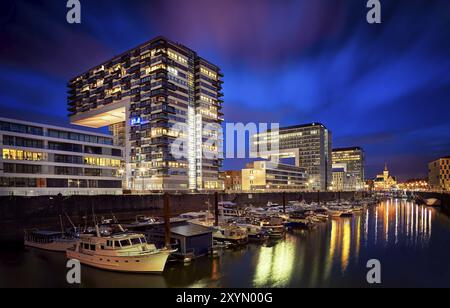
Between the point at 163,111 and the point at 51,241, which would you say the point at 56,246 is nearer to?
the point at 51,241

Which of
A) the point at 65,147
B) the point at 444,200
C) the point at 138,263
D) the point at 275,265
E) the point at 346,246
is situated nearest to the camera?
the point at 138,263

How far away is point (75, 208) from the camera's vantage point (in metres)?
67.1

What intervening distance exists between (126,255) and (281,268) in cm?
1910

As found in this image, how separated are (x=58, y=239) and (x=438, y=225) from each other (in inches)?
3530

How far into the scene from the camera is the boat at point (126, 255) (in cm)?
3244

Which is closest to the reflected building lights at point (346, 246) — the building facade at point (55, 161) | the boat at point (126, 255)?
the boat at point (126, 255)

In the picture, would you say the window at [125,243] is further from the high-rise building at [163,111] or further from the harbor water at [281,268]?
the high-rise building at [163,111]

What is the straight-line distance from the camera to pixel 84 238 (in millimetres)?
35875

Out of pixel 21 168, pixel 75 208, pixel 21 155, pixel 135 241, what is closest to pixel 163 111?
pixel 21 155

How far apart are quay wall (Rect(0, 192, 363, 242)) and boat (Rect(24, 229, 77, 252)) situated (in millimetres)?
8475

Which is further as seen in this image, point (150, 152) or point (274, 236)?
point (150, 152)

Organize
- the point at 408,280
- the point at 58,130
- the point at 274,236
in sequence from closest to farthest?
the point at 408,280 < the point at 274,236 < the point at 58,130
